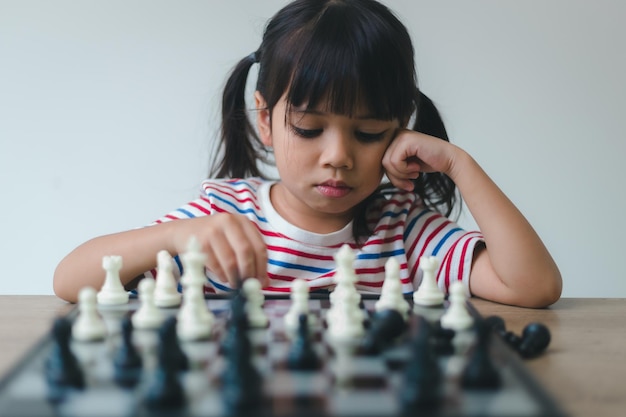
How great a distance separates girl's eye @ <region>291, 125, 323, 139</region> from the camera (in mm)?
1384

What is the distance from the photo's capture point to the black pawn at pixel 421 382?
1.98 ft

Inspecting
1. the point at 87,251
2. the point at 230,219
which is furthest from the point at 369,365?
the point at 87,251

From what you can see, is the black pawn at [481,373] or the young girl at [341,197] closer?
the black pawn at [481,373]

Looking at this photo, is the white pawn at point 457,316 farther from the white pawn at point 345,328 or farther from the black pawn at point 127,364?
the black pawn at point 127,364

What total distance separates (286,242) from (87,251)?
421mm

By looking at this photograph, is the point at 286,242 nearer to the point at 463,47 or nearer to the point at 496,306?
the point at 496,306

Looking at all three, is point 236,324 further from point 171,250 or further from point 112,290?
point 171,250

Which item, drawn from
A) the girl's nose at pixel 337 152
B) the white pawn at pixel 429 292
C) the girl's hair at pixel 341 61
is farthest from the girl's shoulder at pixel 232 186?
the white pawn at pixel 429 292

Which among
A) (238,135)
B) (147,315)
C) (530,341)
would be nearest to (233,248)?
(147,315)

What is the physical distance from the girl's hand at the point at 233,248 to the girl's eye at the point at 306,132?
0.90ft

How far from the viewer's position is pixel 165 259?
114 cm

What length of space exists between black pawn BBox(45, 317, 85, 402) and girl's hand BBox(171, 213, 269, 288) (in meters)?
0.39

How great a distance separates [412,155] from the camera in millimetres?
1492

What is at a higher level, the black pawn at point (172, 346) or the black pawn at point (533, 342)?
the black pawn at point (172, 346)
